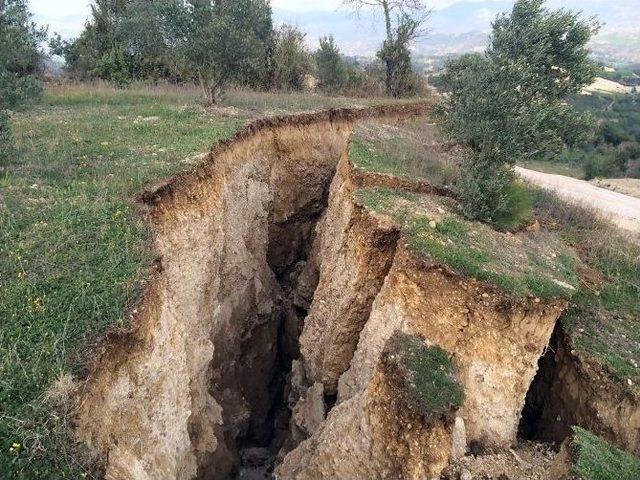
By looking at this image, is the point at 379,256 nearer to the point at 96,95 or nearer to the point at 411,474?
the point at 411,474

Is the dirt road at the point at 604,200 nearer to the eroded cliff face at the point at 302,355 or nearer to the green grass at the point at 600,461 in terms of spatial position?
the eroded cliff face at the point at 302,355

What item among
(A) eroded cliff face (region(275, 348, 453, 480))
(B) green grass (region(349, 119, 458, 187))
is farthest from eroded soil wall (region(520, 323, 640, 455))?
(B) green grass (region(349, 119, 458, 187))

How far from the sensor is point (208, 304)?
1050cm

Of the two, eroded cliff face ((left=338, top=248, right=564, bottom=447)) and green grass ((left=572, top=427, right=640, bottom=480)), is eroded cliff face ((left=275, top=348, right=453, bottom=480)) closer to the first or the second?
eroded cliff face ((left=338, top=248, right=564, bottom=447))

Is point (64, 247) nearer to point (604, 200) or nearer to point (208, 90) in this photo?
point (208, 90)

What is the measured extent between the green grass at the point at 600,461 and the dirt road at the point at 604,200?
1030cm

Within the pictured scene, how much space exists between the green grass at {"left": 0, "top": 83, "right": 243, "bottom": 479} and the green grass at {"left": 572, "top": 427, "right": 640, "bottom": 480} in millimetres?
6115

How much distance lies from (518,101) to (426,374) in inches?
256

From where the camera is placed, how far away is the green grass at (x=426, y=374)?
7.11 meters

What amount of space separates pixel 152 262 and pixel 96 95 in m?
14.5

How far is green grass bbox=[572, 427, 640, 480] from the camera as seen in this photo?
645 centimetres

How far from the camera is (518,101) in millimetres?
10805

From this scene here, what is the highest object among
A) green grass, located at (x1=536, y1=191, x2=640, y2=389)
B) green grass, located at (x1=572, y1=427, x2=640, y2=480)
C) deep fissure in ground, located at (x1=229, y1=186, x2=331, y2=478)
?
green grass, located at (x1=536, y1=191, x2=640, y2=389)

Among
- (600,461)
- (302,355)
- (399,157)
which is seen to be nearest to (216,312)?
(302,355)
